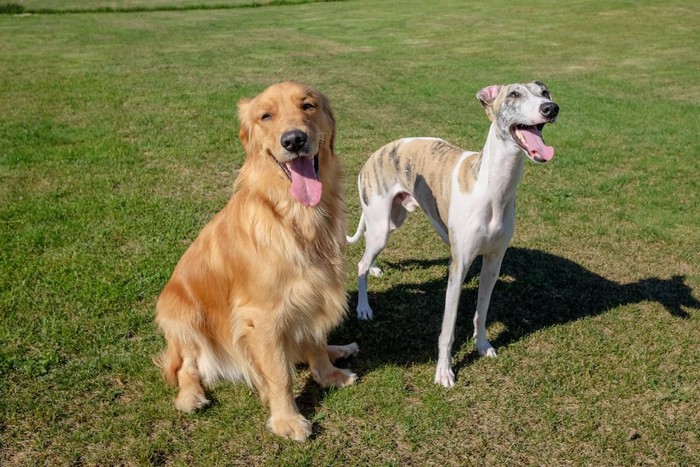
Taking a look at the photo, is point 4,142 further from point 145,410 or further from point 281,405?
point 281,405

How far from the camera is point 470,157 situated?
374 cm

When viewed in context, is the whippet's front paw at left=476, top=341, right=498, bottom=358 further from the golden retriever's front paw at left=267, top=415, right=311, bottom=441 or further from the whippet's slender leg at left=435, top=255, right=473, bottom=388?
the golden retriever's front paw at left=267, top=415, right=311, bottom=441

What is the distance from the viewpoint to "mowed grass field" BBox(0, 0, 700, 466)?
10.8ft

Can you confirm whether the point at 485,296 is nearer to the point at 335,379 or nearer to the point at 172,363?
the point at 335,379

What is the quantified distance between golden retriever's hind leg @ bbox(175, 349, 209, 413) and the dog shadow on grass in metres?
1.05

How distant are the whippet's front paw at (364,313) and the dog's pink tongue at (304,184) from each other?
1588mm

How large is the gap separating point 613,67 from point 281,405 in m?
14.2

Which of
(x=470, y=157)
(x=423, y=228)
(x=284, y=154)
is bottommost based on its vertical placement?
(x=423, y=228)

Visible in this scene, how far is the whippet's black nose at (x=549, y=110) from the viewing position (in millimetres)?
3135

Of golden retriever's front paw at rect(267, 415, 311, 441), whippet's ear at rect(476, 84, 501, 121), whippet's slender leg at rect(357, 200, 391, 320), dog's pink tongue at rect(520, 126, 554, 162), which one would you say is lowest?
golden retriever's front paw at rect(267, 415, 311, 441)

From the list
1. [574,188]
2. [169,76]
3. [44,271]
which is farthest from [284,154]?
[169,76]

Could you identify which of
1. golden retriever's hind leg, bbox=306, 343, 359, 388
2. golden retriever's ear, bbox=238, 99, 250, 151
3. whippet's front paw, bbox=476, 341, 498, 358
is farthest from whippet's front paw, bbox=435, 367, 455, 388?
golden retriever's ear, bbox=238, 99, 250, 151

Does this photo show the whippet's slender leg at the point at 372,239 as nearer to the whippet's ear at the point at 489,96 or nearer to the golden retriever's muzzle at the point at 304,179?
the whippet's ear at the point at 489,96

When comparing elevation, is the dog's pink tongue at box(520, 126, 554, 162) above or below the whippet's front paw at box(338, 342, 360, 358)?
above
